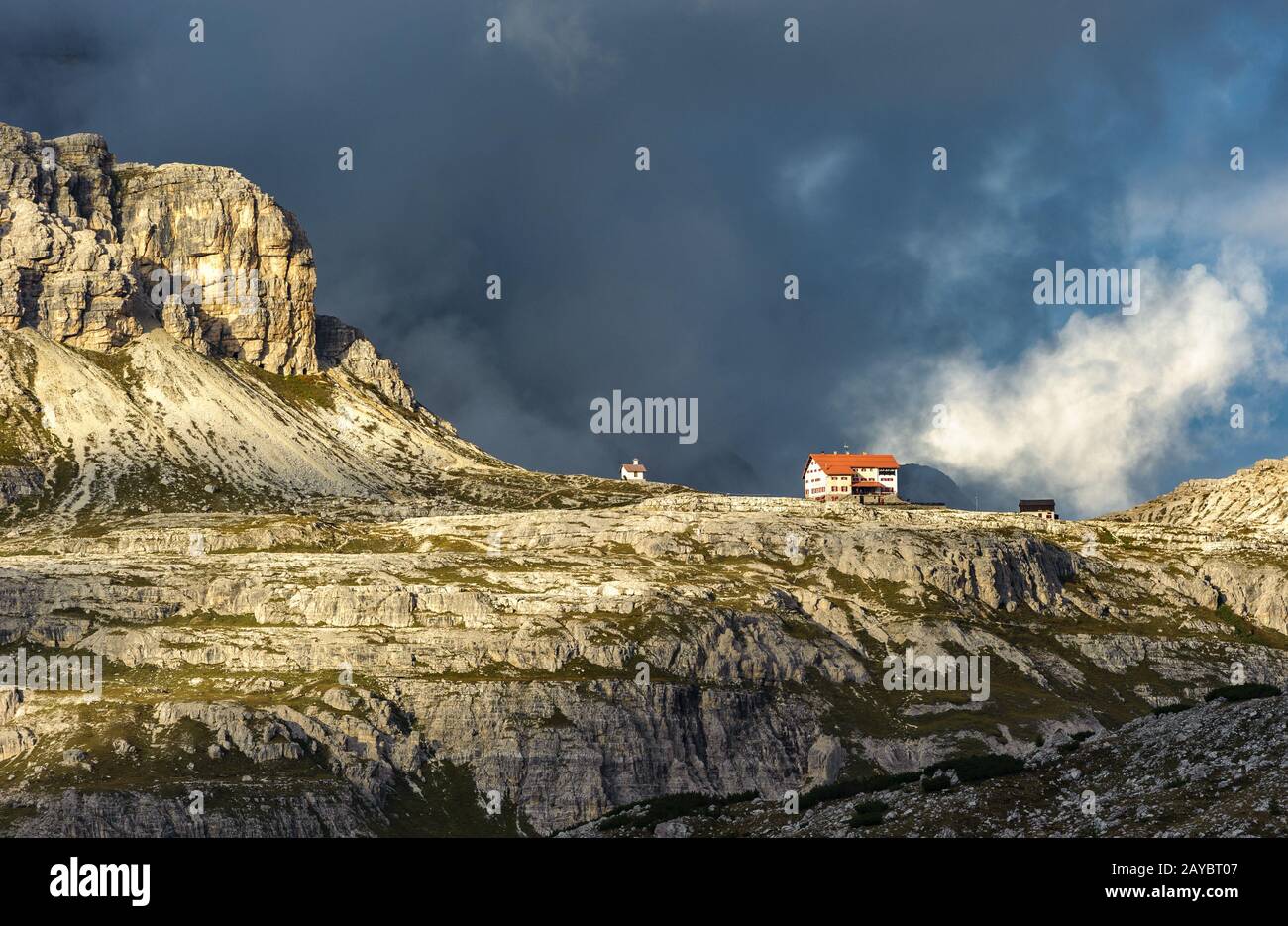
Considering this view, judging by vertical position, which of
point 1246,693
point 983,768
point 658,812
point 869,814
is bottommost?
point 869,814

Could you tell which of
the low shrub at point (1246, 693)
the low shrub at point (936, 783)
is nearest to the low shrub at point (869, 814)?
the low shrub at point (936, 783)

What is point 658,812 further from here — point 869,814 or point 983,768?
point 983,768

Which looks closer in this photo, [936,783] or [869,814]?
[869,814]

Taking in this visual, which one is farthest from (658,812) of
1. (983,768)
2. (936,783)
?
(983,768)

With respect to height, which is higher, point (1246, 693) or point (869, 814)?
point (1246, 693)

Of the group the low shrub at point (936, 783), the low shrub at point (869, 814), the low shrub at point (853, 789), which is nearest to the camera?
the low shrub at point (869, 814)

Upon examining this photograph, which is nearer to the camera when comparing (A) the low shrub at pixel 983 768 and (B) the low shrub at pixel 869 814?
(B) the low shrub at pixel 869 814

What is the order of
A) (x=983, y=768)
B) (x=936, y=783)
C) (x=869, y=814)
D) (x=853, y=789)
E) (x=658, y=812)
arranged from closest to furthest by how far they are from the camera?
(x=869, y=814) < (x=936, y=783) < (x=983, y=768) < (x=853, y=789) < (x=658, y=812)

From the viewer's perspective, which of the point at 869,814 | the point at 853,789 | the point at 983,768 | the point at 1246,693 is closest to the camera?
the point at 869,814

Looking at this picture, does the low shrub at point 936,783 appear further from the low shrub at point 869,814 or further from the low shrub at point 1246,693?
the low shrub at point 1246,693
